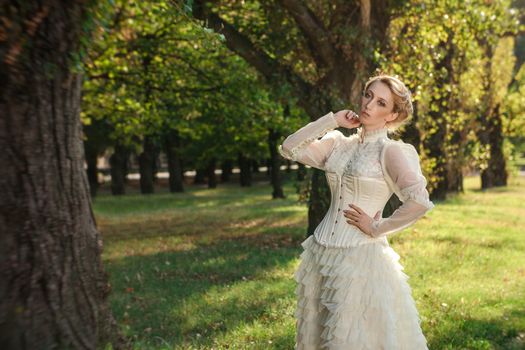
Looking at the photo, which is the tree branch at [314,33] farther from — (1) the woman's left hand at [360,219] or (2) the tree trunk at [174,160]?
(2) the tree trunk at [174,160]

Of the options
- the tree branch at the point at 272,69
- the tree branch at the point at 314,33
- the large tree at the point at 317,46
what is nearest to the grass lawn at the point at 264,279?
the large tree at the point at 317,46

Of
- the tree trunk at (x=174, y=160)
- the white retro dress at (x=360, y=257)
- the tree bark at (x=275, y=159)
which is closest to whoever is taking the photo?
the white retro dress at (x=360, y=257)

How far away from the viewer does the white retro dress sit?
366 cm

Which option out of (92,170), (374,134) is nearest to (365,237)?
(374,134)

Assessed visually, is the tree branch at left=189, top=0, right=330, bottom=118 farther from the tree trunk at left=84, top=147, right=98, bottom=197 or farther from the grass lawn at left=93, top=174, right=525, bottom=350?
the tree trunk at left=84, top=147, right=98, bottom=197

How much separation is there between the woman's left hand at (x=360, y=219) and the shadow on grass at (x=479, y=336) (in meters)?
2.77

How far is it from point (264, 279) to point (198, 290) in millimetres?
1187

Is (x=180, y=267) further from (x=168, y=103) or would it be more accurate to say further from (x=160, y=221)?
(x=160, y=221)

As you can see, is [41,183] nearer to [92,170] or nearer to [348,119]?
[348,119]

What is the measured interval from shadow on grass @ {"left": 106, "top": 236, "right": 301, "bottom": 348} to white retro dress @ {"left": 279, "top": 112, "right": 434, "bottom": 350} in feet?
7.91

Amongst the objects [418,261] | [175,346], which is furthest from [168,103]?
[175,346]

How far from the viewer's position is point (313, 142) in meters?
4.14

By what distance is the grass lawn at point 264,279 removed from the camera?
626cm

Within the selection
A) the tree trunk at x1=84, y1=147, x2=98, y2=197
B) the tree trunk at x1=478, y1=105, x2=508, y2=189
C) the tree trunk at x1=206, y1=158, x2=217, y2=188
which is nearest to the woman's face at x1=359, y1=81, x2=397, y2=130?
the tree trunk at x1=478, y1=105, x2=508, y2=189
